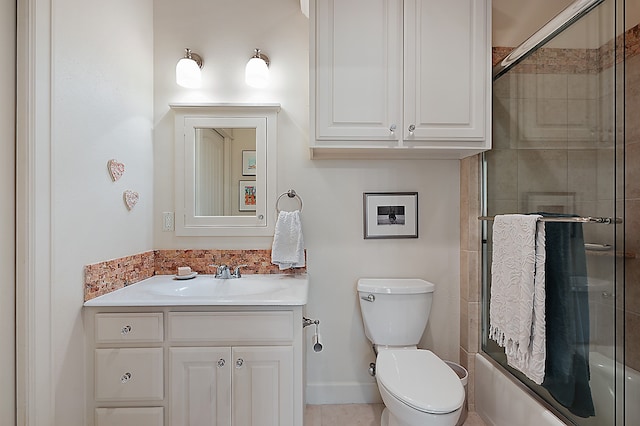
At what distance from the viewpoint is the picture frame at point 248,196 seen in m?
2.11

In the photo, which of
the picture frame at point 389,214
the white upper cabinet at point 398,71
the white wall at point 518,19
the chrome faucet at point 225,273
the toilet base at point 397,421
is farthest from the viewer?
the picture frame at point 389,214

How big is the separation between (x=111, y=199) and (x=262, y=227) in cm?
79

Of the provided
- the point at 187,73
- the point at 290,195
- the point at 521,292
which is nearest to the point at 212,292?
the point at 290,195

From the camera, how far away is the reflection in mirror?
2.11m

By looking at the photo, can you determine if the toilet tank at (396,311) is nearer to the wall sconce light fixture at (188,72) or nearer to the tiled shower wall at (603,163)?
the tiled shower wall at (603,163)

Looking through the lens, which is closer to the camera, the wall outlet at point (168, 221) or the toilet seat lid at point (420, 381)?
the toilet seat lid at point (420, 381)

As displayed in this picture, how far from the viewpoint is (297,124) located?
2.13 metres

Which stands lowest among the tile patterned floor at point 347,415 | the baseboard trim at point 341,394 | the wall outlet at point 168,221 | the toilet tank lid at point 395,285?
the tile patterned floor at point 347,415

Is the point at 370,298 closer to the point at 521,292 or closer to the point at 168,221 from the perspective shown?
the point at 521,292

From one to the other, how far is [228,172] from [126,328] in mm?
979

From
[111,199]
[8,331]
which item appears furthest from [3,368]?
[111,199]

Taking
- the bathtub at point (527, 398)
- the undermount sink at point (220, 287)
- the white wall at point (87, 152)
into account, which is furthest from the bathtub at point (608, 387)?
the white wall at point (87, 152)

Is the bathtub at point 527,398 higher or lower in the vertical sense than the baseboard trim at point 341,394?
higher

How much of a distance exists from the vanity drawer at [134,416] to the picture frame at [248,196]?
107 cm
